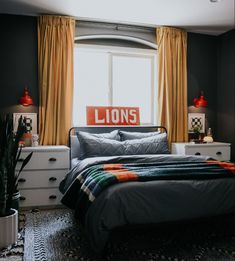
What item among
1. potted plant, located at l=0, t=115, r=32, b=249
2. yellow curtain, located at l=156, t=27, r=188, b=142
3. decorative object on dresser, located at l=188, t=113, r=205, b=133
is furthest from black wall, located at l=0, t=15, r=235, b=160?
potted plant, located at l=0, t=115, r=32, b=249

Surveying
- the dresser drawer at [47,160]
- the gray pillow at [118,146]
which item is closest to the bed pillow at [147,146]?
the gray pillow at [118,146]

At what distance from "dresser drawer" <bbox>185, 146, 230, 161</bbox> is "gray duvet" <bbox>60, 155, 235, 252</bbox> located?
170cm

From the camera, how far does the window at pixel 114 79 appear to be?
4.48 m

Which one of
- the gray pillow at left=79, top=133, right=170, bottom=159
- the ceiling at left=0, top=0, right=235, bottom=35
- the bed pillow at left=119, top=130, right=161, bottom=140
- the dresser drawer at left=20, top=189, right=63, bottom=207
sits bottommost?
the dresser drawer at left=20, top=189, right=63, bottom=207

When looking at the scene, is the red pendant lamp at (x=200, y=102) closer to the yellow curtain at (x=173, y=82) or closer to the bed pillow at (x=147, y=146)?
the yellow curtain at (x=173, y=82)

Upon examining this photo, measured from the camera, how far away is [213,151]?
434 cm

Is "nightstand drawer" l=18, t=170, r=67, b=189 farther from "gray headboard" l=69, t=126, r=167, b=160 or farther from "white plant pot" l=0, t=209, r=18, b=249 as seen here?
"white plant pot" l=0, t=209, r=18, b=249

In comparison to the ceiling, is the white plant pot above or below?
below

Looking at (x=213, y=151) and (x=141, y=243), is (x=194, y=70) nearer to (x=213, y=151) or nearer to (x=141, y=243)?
(x=213, y=151)

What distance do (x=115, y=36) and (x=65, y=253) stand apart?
128 inches

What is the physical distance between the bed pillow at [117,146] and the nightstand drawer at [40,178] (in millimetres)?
399

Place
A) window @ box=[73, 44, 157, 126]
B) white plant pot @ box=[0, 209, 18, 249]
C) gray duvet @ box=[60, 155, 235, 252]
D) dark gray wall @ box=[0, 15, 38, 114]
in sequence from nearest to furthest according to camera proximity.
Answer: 1. gray duvet @ box=[60, 155, 235, 252]
2. white plant pot @ box=[0, 209, 18, 249]
3. dark gray wall @ box=[0, 15, 38, 114]
4. window @ box=[73, 44, 157, 126]

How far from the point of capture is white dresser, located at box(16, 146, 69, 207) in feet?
11.4

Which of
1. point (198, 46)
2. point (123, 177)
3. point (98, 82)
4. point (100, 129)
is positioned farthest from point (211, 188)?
point (198, 46)
